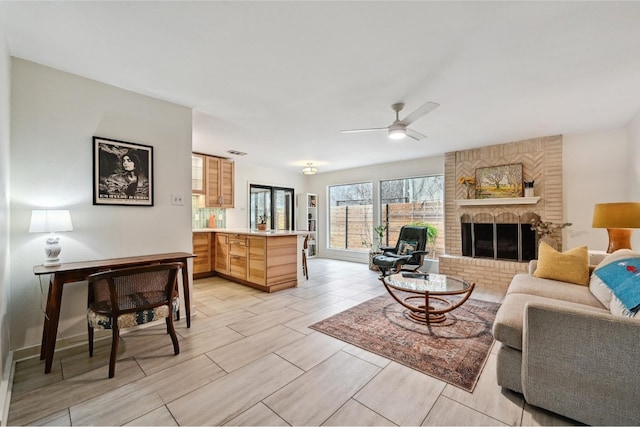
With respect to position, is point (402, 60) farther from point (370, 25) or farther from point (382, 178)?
point (382, 178)

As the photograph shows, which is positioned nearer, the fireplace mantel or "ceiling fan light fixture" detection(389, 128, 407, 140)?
"ceiling fan light fixture" detection(389, 128, 407, 140)

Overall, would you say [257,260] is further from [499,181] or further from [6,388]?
[499,181]

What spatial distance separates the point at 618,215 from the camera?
3068mm

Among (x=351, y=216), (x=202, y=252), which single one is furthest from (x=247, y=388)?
(x=351, y=216)

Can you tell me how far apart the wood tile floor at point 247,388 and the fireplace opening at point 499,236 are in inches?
124

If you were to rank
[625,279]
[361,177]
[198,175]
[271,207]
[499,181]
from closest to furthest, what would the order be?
[625,279] → [499,181] → [198,175] → [361,177] → [271,207]

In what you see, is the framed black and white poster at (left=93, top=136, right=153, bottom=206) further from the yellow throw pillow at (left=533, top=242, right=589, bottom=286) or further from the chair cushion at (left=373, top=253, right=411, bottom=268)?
the yellow throw pillow at (left=533, top=242, right=589, bottom=286)

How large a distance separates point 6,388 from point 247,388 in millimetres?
1540

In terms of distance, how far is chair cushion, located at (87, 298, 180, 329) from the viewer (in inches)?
82.7

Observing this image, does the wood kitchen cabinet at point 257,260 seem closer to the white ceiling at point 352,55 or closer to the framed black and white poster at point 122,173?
the framed black and white poster at point 122,173

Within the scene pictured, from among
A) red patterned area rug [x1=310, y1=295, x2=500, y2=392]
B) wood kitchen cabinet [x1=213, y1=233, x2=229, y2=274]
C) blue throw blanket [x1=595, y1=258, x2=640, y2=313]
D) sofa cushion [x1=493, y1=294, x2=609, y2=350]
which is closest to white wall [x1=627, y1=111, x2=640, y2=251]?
blue throw blanket [x1=595, y1=258, x2=640, y2=313]

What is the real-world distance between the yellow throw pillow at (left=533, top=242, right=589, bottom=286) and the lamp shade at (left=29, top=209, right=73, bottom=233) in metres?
4.75

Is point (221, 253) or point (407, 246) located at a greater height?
point (407, 246)

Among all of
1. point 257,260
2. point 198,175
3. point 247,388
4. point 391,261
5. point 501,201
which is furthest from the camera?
point 198,175
